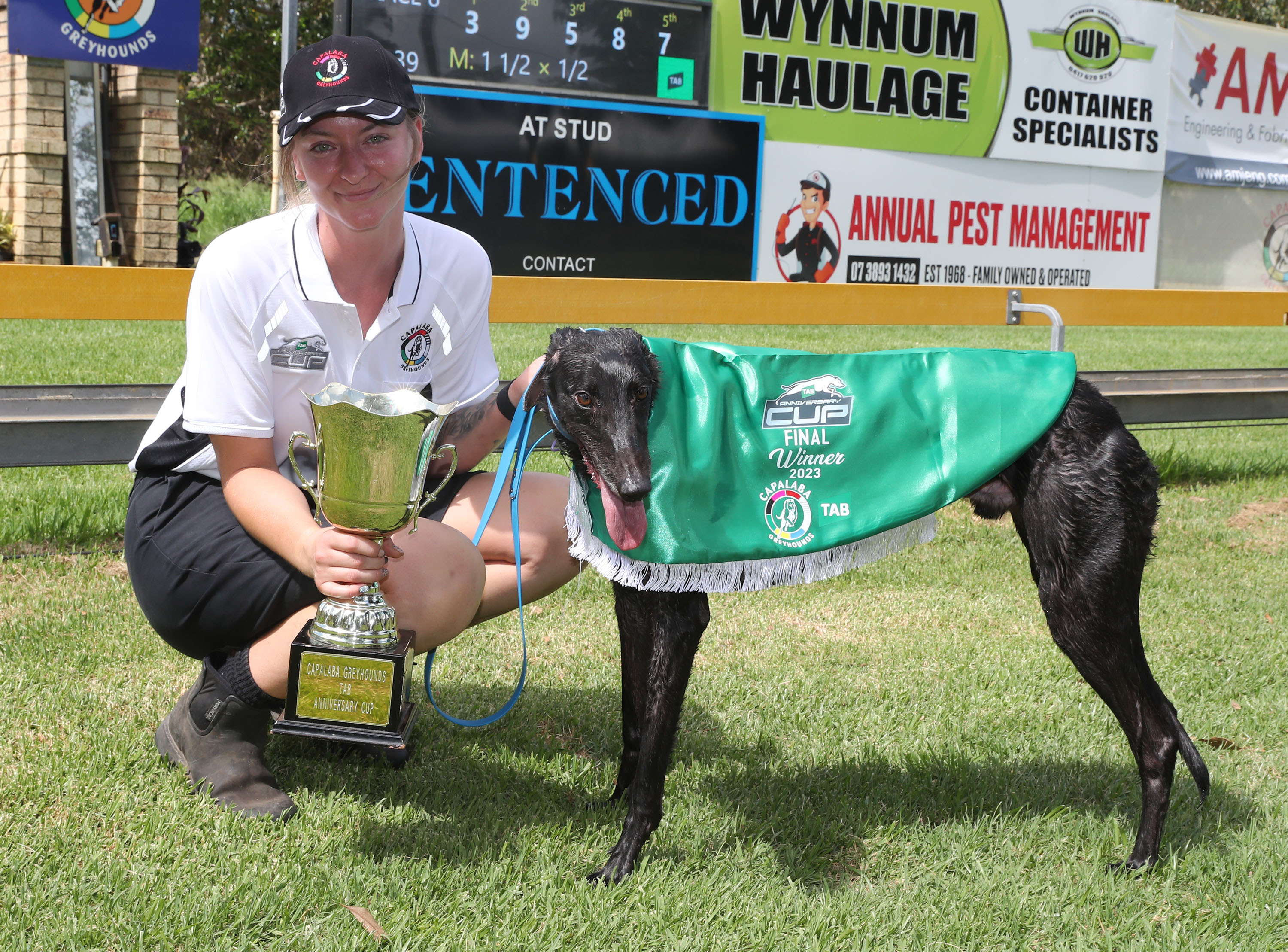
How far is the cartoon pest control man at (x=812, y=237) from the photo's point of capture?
9789 mm

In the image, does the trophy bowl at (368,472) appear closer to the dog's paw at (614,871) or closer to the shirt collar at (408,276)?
the shirt collar at (408,276)

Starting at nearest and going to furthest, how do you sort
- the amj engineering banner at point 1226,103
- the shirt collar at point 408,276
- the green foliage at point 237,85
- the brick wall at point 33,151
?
the shirt collar at point 408,276
the brick wall at point 33,151
the amj engineering banner at point 1226,103
the green foliage at point 237,85

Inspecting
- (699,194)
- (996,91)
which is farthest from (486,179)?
(996,91)

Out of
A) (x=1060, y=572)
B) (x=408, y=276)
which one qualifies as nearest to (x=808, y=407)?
(x=1060, y=572)

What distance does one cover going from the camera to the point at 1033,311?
606 centimetres

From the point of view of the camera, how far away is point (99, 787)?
2.55 metres

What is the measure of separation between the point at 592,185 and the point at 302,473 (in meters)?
6.68

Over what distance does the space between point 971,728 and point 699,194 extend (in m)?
6.84

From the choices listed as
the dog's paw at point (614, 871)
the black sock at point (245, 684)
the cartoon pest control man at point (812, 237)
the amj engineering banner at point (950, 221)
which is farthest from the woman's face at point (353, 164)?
the cartoon pest control man at point (812, 237)

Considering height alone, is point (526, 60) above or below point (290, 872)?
above

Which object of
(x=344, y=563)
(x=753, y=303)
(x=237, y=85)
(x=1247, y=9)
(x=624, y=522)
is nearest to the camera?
(x=344, y=563)

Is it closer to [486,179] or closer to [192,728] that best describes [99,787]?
[192,728]

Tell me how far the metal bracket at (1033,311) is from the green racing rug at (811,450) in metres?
3.29

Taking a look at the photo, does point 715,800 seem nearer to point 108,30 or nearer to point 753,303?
point 753,303
